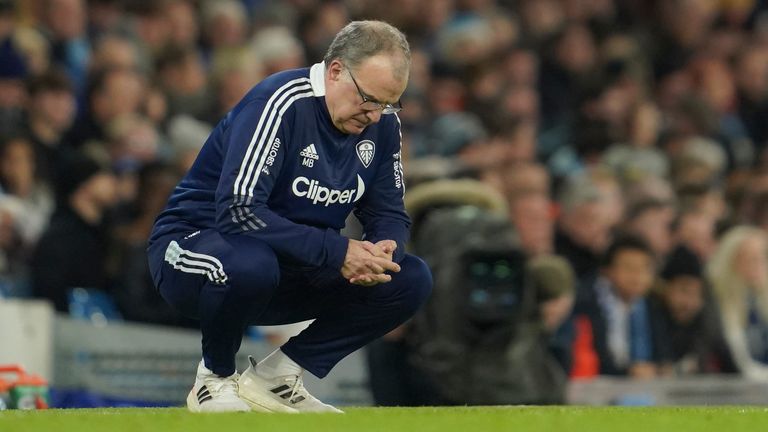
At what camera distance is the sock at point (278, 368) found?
6499 mm

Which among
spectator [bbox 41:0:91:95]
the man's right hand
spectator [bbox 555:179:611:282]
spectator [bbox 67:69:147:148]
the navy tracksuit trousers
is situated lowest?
spectator [bbox 555:179:611:282]

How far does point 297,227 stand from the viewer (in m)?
6.08

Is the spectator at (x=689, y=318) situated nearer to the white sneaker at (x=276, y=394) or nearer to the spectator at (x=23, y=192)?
the spectator at (x=23, y=192)

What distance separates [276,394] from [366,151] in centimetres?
102

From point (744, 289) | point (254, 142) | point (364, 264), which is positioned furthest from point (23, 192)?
point (744, 289)

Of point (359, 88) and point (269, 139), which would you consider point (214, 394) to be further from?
point (359, 88)

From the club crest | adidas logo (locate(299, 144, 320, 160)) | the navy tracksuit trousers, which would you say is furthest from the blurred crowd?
adidas logo (locate(299, 144, 320, 160))

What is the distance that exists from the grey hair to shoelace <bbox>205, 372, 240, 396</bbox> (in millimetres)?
1288

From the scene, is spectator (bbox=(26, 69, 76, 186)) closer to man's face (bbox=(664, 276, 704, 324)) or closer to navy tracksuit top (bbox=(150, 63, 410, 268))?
navy tracksuit top (bbox=(150, 63, 410, 268))

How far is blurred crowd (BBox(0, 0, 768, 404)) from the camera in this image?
9750 mm

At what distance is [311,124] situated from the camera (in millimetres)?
6168

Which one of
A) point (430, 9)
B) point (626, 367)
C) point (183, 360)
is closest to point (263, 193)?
point (183, 360)

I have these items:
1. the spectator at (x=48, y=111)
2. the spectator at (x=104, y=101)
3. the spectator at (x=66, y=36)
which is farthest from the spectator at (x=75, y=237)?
the spectator at (x=66, y=36)

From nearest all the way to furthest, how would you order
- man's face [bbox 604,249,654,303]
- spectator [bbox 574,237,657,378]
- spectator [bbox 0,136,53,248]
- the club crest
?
the club crest, spectator [bbox 0,136,53,248], spectator [bbox 574,237,657,378], man's face [bbox 604,249,654,303]
